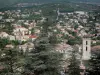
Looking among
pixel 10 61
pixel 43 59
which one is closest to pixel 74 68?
pixel 43 59

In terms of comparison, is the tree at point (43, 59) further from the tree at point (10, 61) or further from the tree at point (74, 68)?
the tree at point (74, 68)

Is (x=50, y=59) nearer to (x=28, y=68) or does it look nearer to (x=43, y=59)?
(x=43, y=59)

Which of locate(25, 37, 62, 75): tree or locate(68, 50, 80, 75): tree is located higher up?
locate(25, 37, 62, 75): tree

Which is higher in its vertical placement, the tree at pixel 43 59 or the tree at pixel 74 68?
the tree at pixel 43 59

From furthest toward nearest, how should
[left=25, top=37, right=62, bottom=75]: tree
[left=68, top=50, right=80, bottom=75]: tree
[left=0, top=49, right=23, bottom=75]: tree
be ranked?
[left=68, top=50, right=80, bottom=75]: tree → [left=25, top=37, right=62, bottom=75]: tree → [left=0, top=49, right=23, bottom=75]: tree

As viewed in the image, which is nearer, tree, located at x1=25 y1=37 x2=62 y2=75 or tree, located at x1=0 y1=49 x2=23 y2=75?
tree, located at x1=0 y1=49 x2=23 y2=75

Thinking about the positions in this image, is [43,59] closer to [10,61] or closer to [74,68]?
[10,61]

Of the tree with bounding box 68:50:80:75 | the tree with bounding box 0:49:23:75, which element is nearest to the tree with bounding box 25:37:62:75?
the tree with bounding box 0:49:23:75

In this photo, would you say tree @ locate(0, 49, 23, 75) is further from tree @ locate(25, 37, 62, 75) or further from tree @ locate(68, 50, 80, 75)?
tree @ locate(68, 50, 80, 75)

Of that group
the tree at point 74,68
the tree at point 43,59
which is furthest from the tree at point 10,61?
the tree at point 74,68

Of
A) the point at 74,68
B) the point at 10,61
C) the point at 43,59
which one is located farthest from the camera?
the point at 74,68

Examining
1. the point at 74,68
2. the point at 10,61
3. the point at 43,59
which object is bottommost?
the point at 74,68

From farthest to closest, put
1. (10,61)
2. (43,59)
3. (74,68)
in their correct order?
(74,68)
(43,59)
(10,61)
